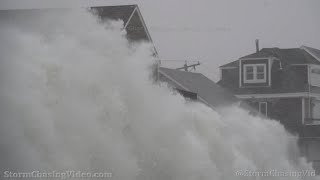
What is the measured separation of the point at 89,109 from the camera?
15367 mm

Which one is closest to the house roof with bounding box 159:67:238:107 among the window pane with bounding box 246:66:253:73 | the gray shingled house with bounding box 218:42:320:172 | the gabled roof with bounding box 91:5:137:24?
the gray shingled house with bounding box 218:42:320:172

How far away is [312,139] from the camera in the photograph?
3347 cm

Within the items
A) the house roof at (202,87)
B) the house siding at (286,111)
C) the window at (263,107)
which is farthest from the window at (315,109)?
the house roof at (202,87)

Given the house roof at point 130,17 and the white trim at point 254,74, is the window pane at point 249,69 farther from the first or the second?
the house roof at point 130,17

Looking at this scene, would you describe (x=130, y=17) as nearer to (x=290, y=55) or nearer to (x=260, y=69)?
(x=260, y=69)

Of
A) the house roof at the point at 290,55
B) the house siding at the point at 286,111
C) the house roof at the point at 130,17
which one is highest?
the house roof at the point at 130,17

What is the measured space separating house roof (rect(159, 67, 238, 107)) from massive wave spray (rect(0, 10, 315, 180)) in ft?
25.0

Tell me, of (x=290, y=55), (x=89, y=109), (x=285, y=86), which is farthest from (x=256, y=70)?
(x=89, y=109)

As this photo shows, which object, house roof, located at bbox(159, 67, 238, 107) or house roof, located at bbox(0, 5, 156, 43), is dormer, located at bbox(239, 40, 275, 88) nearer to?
house roof, located at bbox(159, 67, 238, 107)

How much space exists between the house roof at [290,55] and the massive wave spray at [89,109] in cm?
1444

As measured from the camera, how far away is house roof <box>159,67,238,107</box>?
2850 cm

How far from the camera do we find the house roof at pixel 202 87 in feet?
93.5

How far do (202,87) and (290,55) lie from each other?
20.0ft

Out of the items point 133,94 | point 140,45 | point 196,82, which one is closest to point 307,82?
point 196,82
